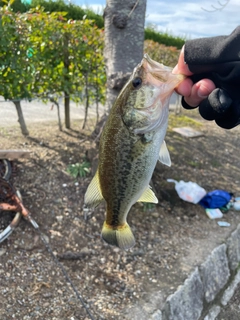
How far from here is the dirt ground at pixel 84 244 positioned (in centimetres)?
330

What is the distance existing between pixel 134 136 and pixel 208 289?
2.71 m

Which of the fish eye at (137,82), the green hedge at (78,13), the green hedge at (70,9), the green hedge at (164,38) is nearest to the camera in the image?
the fish eye at (137,82)

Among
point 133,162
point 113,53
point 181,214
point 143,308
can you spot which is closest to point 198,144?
point 181,214

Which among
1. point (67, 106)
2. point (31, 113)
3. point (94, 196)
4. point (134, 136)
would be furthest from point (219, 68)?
point (31, 113)

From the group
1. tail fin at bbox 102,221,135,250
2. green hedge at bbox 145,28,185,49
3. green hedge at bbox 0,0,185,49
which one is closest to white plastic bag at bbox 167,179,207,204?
tail fin at bbox 102,221,135,250

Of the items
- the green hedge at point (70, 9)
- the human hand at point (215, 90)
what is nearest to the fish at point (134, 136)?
the human hand at point (215, 90)

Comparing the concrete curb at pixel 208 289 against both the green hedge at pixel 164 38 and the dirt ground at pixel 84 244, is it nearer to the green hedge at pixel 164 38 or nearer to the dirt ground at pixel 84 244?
the dirt ground at pixel 84 244

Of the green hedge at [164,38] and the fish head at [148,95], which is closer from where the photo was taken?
the fish head at [148,95]

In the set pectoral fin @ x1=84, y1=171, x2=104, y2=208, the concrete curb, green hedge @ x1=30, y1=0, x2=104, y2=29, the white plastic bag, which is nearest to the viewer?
pectoral fin @ x1=84, y1=171, x2=104, y2=208

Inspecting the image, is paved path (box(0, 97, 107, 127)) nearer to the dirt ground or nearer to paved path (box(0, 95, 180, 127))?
paved path (box(0, 95, 180, 127))

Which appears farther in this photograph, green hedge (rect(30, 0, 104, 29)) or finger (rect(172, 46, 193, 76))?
green hedge (rect(30, 0, 104, 29))

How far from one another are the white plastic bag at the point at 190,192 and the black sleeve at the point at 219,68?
295 centimetres

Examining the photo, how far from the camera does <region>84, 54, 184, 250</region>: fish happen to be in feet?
6.04

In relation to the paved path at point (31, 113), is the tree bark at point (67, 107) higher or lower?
higher
